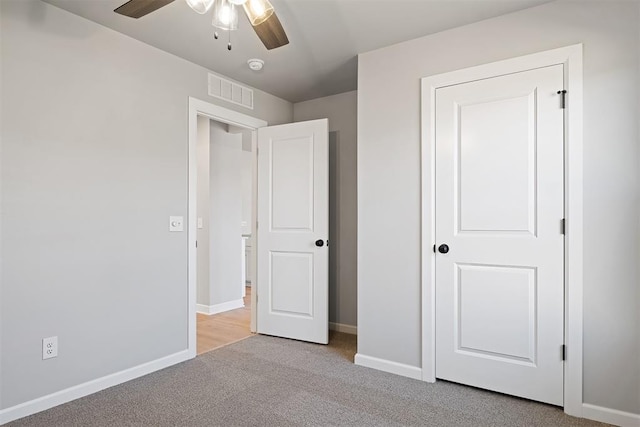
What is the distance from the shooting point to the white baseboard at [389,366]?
269 cm

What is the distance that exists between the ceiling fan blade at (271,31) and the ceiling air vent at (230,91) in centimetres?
152

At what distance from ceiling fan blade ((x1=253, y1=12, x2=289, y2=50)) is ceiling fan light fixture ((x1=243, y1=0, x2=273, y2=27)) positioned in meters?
0.04

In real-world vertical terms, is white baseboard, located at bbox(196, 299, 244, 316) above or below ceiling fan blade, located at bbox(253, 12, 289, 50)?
below

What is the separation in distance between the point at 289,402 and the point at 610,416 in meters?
1.81

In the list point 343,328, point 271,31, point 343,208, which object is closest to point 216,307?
point 343,328

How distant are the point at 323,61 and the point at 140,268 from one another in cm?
216

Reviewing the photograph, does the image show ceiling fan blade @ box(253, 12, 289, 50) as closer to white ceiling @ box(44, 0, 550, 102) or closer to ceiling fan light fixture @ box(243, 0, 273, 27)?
ceiling fan light fixture @ box(243, 0, 273, 27)

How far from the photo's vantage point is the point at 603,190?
2115 mm

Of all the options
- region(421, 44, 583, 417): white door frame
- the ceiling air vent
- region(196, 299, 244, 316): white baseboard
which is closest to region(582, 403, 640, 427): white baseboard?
region(421, 44, 583, 417): white door frame

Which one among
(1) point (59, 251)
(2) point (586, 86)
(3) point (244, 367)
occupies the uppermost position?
(2) point (586, 86)

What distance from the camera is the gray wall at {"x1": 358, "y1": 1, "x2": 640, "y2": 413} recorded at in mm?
2061

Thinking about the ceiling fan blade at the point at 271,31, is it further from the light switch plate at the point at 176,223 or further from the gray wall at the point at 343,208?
the gray wall at the point at 343,208

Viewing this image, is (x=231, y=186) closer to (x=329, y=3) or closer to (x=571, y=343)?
(x=329, y=3)

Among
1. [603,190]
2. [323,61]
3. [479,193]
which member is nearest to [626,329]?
[603,190]
